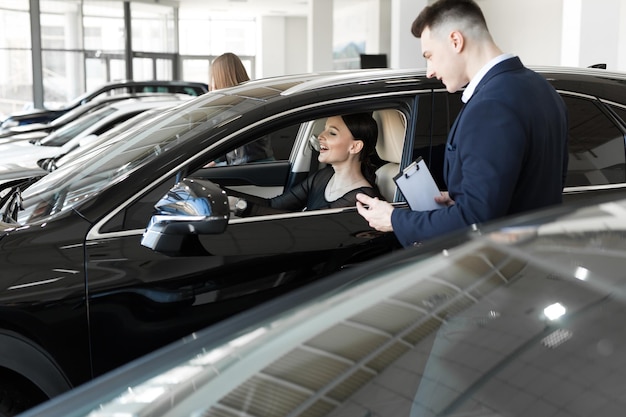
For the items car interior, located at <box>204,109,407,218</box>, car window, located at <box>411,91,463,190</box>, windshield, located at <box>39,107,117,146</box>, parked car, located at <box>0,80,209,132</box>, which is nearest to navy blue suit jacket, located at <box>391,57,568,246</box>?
car window, located at <box>411,91,463,190</box>

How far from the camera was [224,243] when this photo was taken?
7.98 ft

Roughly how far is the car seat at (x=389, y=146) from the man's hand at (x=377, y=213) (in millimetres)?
418

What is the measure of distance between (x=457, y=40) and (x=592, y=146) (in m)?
0.91

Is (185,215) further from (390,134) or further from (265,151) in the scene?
(265,151)

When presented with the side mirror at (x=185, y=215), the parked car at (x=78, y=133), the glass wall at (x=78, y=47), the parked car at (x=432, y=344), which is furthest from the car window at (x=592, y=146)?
the glass wall at (x=78, y=47)

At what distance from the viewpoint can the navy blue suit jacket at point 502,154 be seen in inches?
81.4

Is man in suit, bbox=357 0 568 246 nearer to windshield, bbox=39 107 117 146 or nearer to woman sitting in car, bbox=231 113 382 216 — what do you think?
woman sitting in car, bbox=231 113 382 216

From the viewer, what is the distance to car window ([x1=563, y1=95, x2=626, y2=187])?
112 inches

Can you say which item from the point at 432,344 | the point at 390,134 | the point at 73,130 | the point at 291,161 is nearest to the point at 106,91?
the point at 73,130

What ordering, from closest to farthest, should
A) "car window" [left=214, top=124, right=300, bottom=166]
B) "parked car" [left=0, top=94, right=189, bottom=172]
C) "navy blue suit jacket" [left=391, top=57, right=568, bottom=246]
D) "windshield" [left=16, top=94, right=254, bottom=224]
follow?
"navy blue suit jacket" [left=391, top=57, right=568, bottom=246], "windshield" [left=16, top=94, right=254, bottom=224], "car window" [left=214, top=124, right=300, bottom=166], "parked car" [left=0, top=94, right=189, bottom=172]

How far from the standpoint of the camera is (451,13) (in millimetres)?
2238

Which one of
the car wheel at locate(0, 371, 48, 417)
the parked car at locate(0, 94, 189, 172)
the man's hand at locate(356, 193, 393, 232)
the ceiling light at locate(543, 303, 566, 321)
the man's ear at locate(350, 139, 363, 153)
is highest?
the man's ear at locate(350, 139, 363, 153)

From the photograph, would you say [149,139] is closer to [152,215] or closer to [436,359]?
[152,215]

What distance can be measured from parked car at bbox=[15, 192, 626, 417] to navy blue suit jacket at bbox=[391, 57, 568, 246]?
661 millimetres
